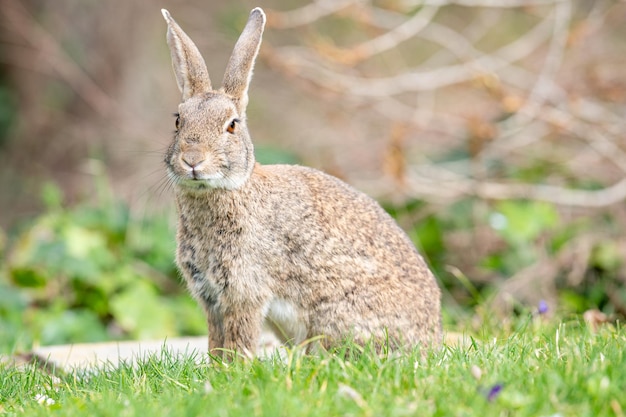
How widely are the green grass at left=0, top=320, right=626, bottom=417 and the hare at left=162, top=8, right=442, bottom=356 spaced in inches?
20.2

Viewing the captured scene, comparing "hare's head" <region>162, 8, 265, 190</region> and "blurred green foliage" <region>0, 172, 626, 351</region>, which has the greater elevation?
"hare's head" <region>162, 8, 265, 190</region>

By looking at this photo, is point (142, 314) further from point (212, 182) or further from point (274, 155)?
point (212, 182)

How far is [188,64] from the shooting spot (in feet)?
16.5

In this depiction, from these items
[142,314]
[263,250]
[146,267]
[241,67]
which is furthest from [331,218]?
[146,267]

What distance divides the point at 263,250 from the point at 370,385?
4.61 feet

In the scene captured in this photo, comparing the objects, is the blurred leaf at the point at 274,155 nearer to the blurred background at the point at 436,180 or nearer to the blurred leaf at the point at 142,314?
the blurred background at the point at 436,180

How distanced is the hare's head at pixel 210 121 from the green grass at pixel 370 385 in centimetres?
97

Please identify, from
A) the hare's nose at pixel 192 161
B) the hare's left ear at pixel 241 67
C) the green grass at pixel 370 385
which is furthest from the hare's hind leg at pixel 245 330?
the hare's left ear at pixel 241 67

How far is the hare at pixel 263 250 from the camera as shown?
4750 millimetres

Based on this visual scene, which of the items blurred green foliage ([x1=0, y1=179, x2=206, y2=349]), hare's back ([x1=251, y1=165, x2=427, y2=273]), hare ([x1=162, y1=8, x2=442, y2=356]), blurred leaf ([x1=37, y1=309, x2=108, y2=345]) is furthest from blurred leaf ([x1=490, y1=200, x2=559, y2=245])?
blurred leaf ([x1=37, y1=309, x2=108, y2=345])

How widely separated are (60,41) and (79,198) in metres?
2.52

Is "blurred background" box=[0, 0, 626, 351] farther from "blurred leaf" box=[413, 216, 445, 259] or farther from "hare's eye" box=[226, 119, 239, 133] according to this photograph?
"hare's eye" box=[226, 119, 239, 133]

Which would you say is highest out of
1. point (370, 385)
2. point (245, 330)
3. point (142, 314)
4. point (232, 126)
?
point (232, 126)

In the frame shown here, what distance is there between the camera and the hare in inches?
187
